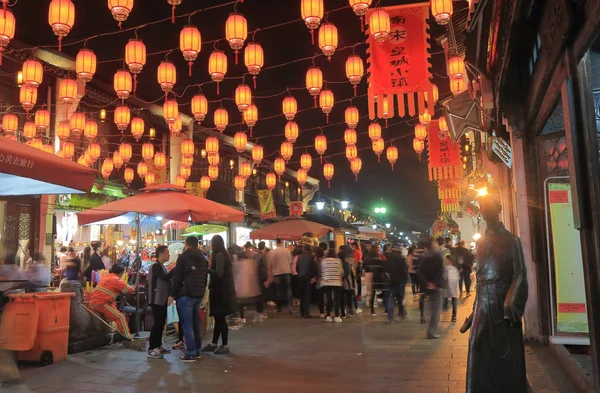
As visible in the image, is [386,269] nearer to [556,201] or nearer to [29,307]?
[556,201]

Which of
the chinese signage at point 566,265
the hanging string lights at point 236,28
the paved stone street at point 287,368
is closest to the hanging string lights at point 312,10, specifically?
the hanging string lights at point 236,28

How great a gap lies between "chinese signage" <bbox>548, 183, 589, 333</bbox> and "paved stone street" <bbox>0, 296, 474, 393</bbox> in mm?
1623

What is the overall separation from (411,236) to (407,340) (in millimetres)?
134753

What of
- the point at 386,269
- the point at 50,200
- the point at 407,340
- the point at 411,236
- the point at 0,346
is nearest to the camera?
the point at 0,346

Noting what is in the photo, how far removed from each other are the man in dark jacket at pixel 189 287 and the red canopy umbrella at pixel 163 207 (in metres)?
1.67

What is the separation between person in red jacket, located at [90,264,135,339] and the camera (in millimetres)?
9133

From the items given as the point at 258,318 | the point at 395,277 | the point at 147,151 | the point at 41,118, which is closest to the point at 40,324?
the point at 258,318

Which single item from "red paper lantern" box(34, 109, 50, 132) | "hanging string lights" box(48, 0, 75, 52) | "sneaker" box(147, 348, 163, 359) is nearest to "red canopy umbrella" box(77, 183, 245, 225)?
"sneaker" box(147, 348, 163, 359)

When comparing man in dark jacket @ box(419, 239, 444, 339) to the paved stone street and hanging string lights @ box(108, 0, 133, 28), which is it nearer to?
the paved stone street

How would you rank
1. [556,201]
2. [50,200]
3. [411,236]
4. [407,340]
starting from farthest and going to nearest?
[411,236] → [50,200] → [407,340] → [556,201]

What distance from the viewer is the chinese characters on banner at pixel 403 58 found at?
11211 millimetres

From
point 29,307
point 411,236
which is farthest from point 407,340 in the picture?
point 411,236

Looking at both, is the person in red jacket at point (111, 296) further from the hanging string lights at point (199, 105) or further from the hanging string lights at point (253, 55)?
the hanging string lights at point (199, 105)

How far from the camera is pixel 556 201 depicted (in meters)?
7.19
